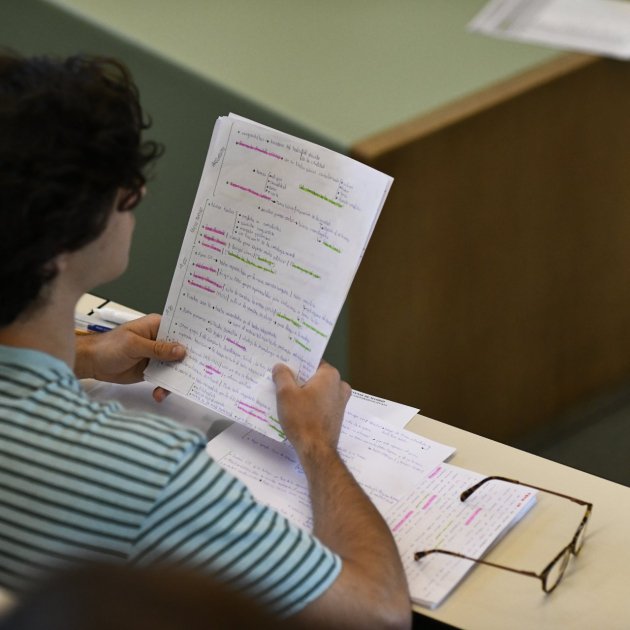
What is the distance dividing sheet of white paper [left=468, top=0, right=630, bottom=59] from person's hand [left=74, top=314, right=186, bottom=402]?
119 centimetres

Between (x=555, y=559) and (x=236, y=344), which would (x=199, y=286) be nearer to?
(x=236, y=344)

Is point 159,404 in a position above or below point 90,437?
below

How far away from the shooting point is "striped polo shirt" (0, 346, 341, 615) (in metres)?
0.99

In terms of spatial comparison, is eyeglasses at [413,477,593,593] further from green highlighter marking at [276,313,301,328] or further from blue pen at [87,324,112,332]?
blue pen at [87,324,112,332]

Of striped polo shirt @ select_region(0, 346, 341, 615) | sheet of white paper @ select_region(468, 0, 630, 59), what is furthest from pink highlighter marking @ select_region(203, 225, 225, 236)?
sheet of white paper @ select_region(468, 0, 630, 59)

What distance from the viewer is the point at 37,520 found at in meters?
1.01

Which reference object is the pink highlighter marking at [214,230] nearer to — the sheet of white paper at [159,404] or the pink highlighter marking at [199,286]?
the pink highlighter marking at [199,286]

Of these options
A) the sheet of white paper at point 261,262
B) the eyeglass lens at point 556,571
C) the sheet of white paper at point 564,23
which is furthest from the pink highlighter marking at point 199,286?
the sheet of white paper at point 564,23

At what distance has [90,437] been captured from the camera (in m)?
1.01

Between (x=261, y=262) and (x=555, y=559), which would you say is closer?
(x=555, y=559)

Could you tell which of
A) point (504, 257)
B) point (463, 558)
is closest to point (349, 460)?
point (463, 558)

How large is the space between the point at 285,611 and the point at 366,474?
33cm

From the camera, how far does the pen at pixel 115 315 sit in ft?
5.28

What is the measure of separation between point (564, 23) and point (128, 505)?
5.58 ft
